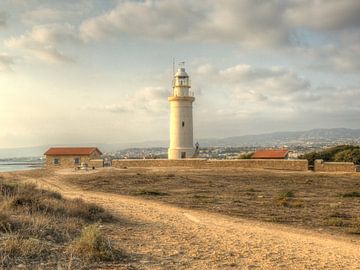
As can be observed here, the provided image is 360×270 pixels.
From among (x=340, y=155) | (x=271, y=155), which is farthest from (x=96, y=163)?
(x=340, y=155)

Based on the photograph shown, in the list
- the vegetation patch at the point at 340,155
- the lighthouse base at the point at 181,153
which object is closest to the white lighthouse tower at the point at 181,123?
the lighthouse base at the point at 181,153

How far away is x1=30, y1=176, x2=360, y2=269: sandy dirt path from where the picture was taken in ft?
26.4

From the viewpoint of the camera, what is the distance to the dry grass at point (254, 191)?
15148mm

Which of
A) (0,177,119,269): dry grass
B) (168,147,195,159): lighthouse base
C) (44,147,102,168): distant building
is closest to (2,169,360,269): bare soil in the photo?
(0,177,119,269): dry grass

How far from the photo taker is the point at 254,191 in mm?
23000

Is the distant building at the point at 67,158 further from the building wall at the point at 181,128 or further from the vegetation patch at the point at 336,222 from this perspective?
the vegetation patch at the point at 336,222

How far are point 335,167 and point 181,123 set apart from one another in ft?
51.0

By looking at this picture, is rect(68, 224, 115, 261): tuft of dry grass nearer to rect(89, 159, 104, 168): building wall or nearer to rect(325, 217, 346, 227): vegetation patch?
rect(325, 217, 346, 227): vegetation patch

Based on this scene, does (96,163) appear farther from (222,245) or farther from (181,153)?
(222,245)

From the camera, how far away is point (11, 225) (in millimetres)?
8828

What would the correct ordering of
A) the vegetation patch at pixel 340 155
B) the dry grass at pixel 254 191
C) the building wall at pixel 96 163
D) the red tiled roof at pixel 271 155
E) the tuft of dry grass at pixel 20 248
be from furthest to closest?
the red tiled roof at pixel 271 155 → the building wall at pixel 96 163 → the vegetation patch at pixel 340 155 → the dry grass at pixel 254 191 → the tuft of dry grass at pixel 20 248

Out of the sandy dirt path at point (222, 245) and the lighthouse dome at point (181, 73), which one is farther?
the lighthouse dome at point (181, 73)

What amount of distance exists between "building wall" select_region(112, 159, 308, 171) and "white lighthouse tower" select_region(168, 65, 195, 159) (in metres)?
3.60

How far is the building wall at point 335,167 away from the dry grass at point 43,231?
26809 millimetres
